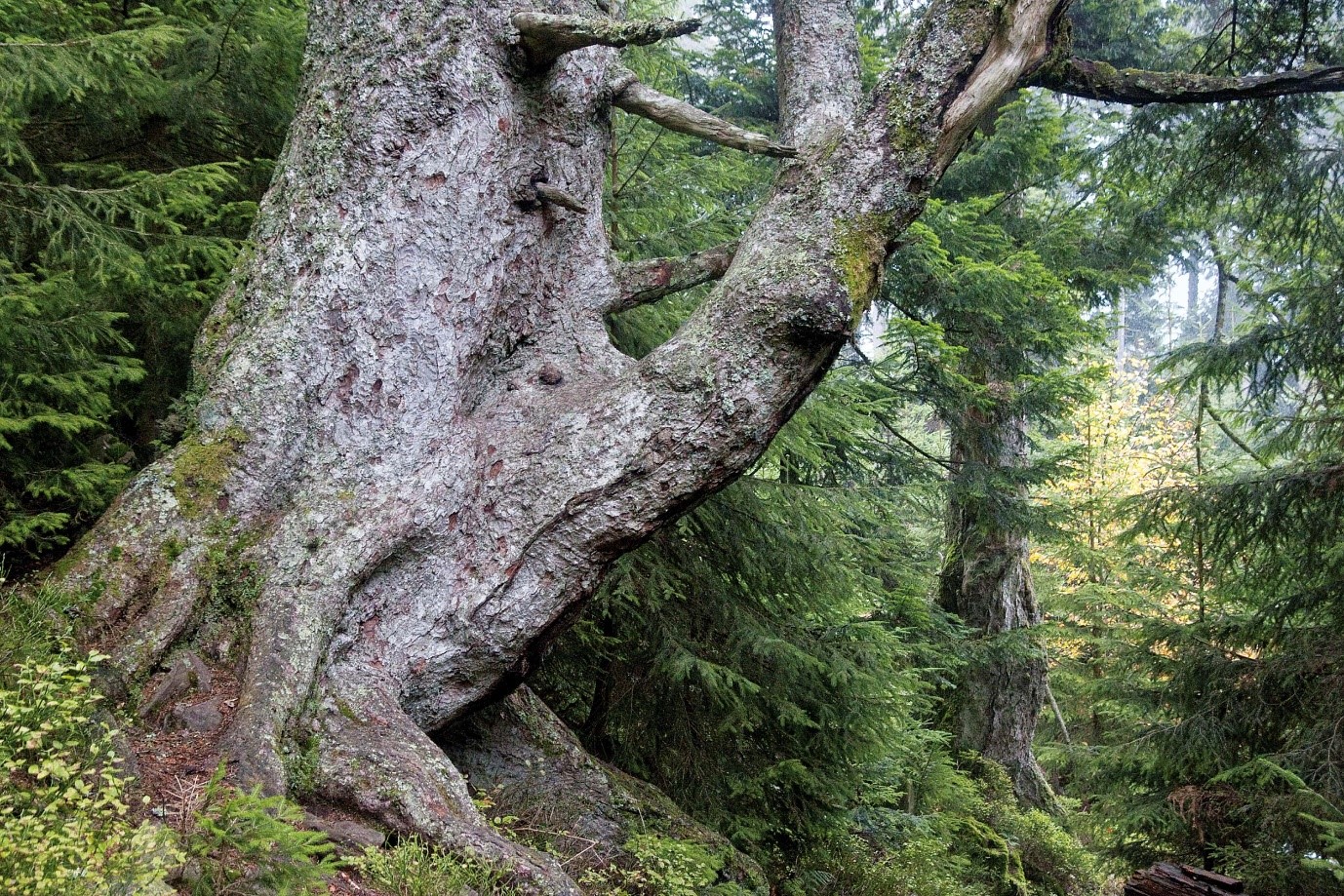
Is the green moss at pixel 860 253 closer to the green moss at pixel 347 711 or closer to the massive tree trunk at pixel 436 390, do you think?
the massive tree trunk at pixel 436 390

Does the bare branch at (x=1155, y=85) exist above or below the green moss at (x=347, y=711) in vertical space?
above

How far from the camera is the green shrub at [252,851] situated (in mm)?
2252

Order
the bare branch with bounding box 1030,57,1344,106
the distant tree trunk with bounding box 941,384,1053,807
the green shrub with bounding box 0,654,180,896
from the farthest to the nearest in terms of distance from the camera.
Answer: the distant tree trunk with bounding box 941,384,1053,807, the bare branch with bounding box 1030,57,1344,106, the green shrub with bounding box 0,654,180,896

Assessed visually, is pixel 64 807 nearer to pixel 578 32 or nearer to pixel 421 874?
pixel 421 874

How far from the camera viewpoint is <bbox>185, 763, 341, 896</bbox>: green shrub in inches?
88.7

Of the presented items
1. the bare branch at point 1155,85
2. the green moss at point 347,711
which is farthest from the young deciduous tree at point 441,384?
the bare branch at point 1155,85

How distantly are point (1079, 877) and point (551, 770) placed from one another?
807 centimetres

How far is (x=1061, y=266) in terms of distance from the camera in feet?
37.2

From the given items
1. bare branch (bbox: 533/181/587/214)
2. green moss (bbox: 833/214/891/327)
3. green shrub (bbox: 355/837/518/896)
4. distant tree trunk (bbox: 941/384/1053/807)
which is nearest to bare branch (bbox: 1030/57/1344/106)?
green moss (bbox: 833/214/891/327)

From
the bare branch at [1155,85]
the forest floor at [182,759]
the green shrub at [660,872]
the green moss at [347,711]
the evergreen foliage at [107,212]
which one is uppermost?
the bare branch at [1155,85]

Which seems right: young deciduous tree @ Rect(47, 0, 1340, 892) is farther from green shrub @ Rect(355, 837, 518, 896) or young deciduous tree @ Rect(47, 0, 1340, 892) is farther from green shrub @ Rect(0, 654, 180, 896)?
green shrub @ Rect(0, 654, 180, 896)

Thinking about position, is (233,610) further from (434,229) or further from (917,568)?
(917,568)

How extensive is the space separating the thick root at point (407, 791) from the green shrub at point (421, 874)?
0.08 metres

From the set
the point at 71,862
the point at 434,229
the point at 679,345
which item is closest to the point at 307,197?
the point at 434,229
